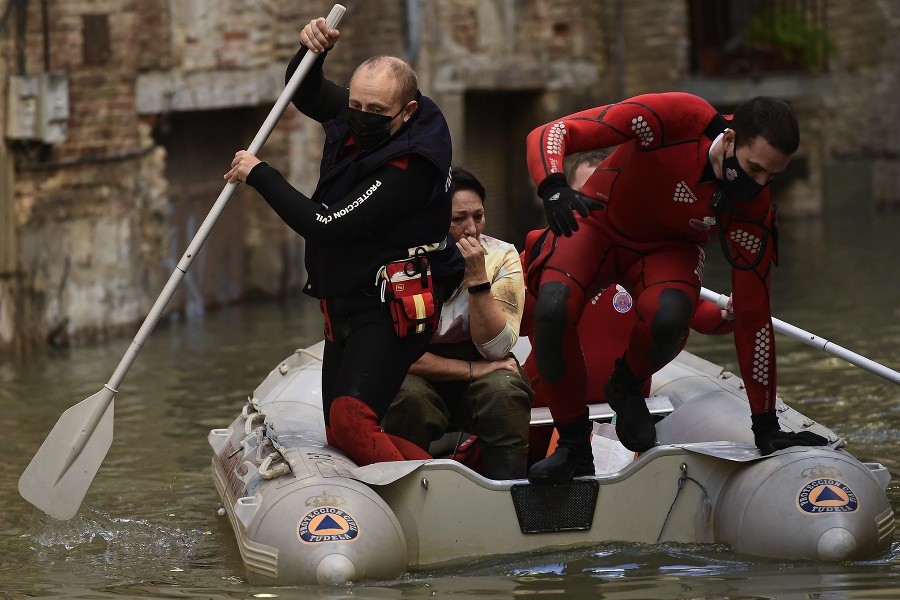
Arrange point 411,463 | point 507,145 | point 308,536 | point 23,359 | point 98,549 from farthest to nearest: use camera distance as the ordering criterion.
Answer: point 507,145 → point 23,359 → point 98,549 → point 411,463 → point 308,536

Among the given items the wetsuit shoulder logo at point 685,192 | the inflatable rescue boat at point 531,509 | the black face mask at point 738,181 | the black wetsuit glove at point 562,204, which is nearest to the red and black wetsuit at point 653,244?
the wetsuit shoulder logo at point 685,192

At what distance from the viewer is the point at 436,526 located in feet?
17.1

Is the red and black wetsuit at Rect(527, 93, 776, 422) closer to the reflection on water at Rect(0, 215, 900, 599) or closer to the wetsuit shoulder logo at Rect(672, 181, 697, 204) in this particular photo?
the wetsuit shoulder logo at Rect(672, 181, 697, 204)

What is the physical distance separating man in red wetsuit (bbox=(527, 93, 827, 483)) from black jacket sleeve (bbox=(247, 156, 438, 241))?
1.26 ft

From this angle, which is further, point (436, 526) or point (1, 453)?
point (1, 453)

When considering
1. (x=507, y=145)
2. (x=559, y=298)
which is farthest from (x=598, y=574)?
(x=507, y=145)

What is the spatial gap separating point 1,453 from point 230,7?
5.95m

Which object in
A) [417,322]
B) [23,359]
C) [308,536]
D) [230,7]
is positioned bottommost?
[23,359]

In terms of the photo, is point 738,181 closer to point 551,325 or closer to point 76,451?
point 551,325

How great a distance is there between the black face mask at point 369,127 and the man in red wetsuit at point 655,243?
0.47m

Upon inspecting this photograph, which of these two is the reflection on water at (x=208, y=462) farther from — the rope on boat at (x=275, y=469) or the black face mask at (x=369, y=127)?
the black face mask at (x=369, y=127)

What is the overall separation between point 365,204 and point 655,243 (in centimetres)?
107

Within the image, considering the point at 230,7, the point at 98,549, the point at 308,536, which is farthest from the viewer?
the point at 230,7

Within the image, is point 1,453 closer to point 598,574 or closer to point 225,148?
point 598,574
